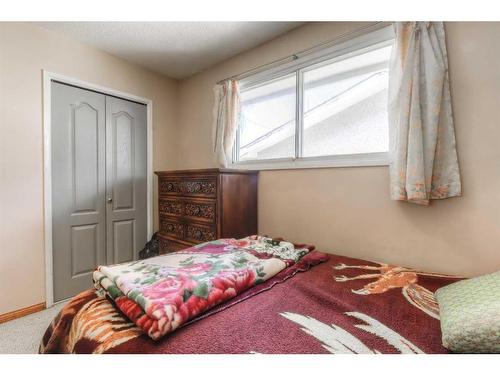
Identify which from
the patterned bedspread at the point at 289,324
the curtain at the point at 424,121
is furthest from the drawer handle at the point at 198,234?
the curtain at the point at 424,121

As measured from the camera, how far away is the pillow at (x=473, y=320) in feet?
2.11

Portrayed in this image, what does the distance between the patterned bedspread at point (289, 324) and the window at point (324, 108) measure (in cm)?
100

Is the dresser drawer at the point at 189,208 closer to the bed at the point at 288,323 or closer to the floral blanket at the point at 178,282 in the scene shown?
the floral blanket at the point at 178,282

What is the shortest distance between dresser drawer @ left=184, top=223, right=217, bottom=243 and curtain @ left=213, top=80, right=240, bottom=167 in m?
0.72

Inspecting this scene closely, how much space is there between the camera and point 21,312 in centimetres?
202

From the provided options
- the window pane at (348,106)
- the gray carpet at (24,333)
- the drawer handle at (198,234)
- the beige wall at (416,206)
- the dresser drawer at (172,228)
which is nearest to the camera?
the beige wall at (416,206)

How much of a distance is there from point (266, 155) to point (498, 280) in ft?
5.95

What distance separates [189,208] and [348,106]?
1.64m

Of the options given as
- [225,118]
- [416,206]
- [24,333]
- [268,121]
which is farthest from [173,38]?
[24,333]

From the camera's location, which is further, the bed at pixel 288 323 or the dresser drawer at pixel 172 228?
the dresser drawer at pixel 172 228

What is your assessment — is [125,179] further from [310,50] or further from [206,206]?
[310,50]

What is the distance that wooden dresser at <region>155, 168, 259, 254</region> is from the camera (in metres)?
2.07

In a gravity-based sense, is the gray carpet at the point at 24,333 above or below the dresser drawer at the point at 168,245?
below
